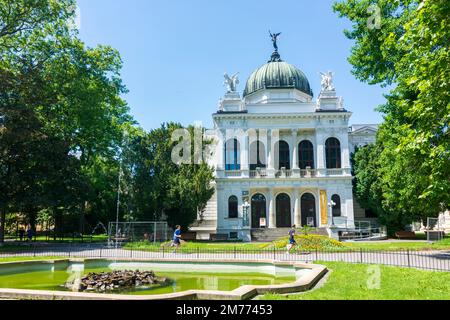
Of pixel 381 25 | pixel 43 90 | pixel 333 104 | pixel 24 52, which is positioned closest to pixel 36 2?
pixel 24 52

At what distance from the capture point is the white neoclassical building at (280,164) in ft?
136

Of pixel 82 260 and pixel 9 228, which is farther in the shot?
pixel 9 228

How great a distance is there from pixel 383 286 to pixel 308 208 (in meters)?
32.1

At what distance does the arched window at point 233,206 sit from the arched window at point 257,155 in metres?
4.42

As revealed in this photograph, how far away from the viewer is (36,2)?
3203 cm

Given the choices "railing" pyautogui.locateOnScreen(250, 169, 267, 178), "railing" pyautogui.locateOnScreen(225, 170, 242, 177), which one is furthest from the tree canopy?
"railing" pyautogui.locateOnScreen(250, 169, 267, 178)

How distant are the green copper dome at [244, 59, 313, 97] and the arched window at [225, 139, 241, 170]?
8.45m

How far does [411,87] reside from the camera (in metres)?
12.2

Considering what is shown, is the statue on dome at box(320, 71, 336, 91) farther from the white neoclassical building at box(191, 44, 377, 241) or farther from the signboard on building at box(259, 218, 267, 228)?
the signboard on building at box(259, 218, 267, 228)

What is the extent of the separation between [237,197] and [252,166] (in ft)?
14.2

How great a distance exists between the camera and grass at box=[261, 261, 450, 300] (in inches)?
369
